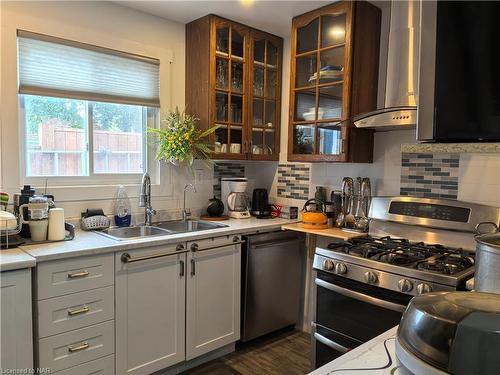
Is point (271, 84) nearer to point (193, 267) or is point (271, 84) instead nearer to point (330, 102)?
point (330, 102)

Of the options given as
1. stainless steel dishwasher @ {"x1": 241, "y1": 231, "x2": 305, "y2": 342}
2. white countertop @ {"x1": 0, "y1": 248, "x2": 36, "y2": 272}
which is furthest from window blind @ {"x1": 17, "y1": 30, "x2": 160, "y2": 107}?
stainless steel dishwasher @ {"x1": 241, "y1": 231, "x2": 305, "y2": 342}

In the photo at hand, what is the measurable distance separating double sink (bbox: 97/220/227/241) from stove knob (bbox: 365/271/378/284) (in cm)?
112

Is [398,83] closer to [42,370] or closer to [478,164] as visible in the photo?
[478,164]

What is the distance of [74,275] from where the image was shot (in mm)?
1971

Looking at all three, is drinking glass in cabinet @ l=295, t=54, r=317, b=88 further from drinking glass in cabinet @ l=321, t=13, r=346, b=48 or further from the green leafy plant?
the green leafy plant

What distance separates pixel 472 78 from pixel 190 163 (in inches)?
93.2

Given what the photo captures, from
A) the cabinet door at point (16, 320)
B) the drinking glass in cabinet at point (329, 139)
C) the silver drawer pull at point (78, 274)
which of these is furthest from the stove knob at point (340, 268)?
the cabinet door at point (16, 320)

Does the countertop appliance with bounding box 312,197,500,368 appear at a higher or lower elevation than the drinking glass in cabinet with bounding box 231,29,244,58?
lower

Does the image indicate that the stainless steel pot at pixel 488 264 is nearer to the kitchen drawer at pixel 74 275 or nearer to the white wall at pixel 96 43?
the kitchen drawer at pixel 74 275

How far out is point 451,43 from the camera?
71 cm

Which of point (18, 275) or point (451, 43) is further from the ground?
point (451, 43)

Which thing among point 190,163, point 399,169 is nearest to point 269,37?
point 190,163

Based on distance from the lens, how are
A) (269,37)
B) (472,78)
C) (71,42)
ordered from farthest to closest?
(269,37), (71,42), (472,78)

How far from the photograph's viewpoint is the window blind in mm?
2322
